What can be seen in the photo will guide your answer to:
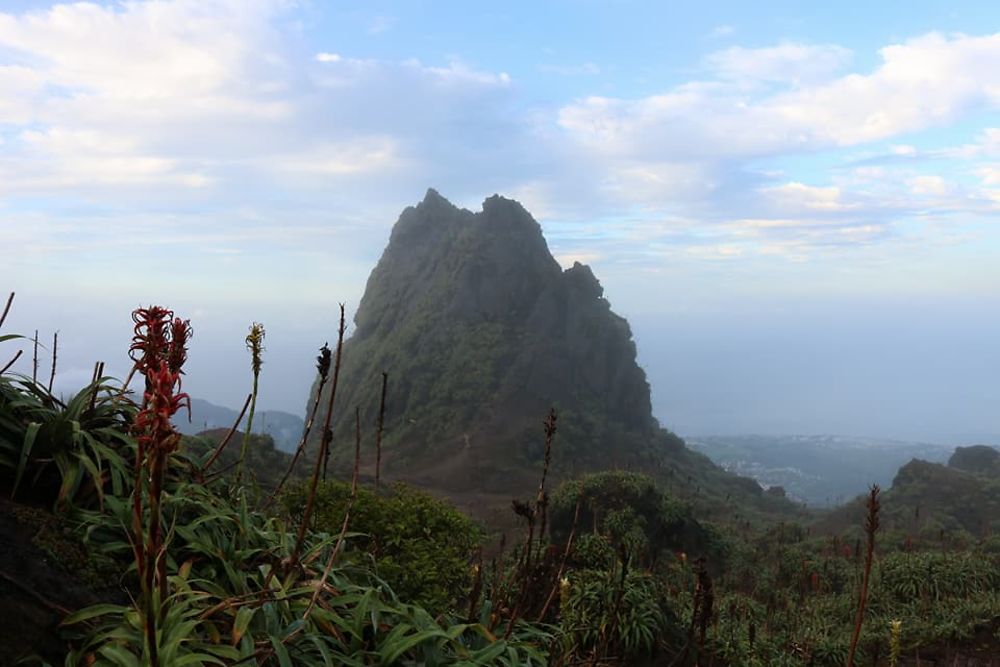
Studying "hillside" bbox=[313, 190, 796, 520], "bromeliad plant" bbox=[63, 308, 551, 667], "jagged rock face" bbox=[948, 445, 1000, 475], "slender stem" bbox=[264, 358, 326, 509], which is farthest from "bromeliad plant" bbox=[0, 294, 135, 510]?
"jagged rock face" bbox=[948, 445, 1000, 475]

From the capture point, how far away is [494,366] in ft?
213

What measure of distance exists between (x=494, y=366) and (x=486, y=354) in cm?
183

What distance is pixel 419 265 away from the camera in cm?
8062

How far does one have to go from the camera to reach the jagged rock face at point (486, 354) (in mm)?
58719

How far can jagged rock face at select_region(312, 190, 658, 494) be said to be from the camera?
58719mm

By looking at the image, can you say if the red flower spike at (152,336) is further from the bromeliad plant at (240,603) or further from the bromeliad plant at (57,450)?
the bromeliad plant at (57,450)

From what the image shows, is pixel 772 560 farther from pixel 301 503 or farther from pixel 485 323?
pixel 485 323

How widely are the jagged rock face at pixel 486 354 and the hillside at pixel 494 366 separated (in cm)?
13

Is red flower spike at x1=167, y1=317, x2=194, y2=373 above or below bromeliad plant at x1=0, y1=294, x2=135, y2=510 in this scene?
above

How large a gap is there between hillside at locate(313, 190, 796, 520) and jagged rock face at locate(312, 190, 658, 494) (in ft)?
0.42

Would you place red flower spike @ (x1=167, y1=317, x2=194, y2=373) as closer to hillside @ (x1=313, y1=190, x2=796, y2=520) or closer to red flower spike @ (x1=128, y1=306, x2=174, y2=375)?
red flower spike @ (x1=128, y1=306, x2=174, y2=375)

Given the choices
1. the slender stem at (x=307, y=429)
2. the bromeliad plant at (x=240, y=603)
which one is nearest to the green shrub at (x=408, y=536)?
the bromeliad plant at (x=240, y=603)

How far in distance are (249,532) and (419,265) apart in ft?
253

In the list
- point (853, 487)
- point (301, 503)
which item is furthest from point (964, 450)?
point (853, 487)
